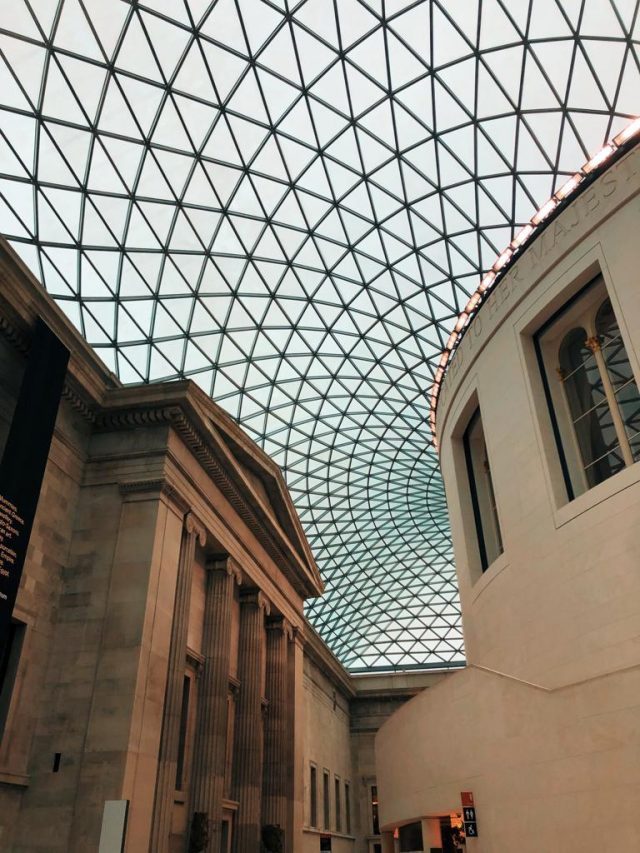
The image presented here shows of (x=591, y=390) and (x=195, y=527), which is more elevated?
(x=591, y=390)

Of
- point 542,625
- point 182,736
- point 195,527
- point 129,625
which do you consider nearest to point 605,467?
point 542,625

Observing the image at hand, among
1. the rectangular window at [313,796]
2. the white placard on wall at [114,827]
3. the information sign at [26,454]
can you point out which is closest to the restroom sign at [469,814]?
the white placard on wall at [114,827]

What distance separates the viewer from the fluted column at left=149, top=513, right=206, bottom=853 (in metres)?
17.9

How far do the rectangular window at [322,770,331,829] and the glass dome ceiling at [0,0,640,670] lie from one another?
28.2 metres

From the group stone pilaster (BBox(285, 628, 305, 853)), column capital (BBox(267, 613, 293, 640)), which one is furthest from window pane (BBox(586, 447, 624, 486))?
stone pilaster (BBox(285, 628, 305, 853))

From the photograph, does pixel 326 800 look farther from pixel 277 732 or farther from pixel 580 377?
pixel 580 377

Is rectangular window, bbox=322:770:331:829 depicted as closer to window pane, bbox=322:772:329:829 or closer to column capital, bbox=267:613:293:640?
window pane, bbox=322:772:329:829

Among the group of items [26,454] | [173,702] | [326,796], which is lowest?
[326,796]

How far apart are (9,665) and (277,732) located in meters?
18.1

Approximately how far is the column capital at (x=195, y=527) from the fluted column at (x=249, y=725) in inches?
285

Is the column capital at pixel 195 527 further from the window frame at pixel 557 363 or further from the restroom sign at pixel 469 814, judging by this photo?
the window frame at pixel 557 363

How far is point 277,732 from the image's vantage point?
31.4m

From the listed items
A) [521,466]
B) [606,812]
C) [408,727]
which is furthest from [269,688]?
[606,812]

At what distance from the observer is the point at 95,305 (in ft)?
98.9
